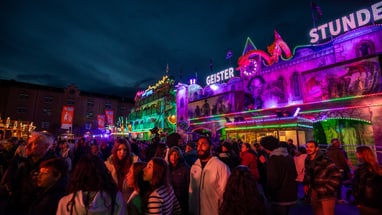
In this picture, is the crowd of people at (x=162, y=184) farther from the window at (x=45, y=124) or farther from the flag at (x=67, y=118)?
the window at (x=45, y=124)

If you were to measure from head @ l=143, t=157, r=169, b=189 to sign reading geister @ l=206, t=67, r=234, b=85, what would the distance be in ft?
79.4

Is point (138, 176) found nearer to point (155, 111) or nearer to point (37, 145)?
point (37, 145)

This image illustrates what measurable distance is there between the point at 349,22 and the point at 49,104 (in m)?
56.1

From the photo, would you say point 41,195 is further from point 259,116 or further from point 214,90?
point 214,90

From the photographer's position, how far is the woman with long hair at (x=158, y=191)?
2.43m

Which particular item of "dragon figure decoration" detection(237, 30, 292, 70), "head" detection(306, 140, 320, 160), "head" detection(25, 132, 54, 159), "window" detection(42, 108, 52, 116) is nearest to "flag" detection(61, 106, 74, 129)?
"head" detection(25, 132, 54, 159)

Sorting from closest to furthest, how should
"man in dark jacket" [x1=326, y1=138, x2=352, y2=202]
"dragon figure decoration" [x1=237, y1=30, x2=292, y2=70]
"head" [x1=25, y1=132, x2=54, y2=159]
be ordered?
"head" [x1=25, y1=132, x2=54, y2=159] < "man in dark jacket" [x1=326, y1=138, x2=352, y2=202] < "dragon figure decoration" [x1=237, y1=30, x2=292, y2=70]

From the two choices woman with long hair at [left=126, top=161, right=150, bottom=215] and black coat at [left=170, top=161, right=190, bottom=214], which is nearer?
woman with long hair at [left=126, top=161, right=150, bottom=215]

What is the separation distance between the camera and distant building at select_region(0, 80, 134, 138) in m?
42.1

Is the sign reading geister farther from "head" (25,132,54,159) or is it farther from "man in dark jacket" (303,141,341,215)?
"head" (25,132,54,159)

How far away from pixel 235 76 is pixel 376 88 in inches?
553

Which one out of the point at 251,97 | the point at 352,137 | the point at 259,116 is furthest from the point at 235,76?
the point at 352,137

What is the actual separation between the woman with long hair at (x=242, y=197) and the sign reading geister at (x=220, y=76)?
24.0 metres

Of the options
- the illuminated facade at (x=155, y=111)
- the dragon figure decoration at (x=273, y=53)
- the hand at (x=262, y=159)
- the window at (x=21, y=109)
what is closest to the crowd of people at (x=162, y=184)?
the hand at (x=262, y=159)
